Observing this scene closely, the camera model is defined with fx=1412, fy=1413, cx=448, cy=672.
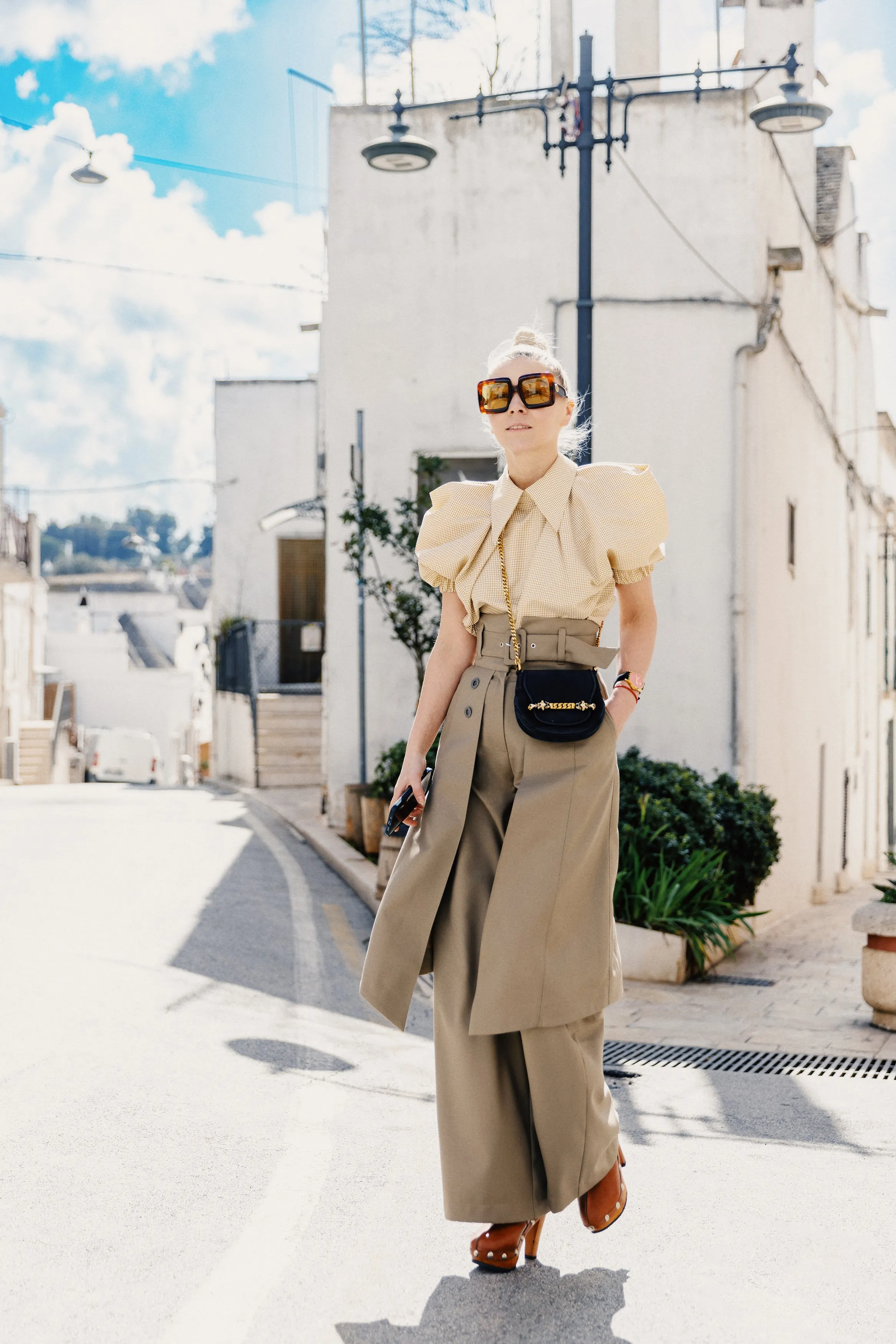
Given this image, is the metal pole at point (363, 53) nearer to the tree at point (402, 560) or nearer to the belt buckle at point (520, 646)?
the tree at point (402, 560)

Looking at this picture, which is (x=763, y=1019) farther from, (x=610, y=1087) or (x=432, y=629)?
(x=432, y=629)

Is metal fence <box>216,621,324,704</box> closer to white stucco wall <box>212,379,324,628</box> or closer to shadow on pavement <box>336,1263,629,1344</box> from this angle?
white stucco wall <box>212,379,324,628</box>

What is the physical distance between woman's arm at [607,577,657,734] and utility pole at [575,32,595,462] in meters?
6.04

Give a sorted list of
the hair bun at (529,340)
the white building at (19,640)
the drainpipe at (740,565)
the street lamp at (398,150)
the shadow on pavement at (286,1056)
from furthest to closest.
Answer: the white building at (19,640)
the drainpipe at (740,565)
the street lamp at (398,150)
the shadow on pavement at (286,1056)
the hair bun at (529,340)

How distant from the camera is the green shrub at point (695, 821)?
28.5ft

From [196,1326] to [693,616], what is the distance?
10.6 m

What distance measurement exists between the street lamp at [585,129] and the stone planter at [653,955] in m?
3.14

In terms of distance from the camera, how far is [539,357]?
3.32m

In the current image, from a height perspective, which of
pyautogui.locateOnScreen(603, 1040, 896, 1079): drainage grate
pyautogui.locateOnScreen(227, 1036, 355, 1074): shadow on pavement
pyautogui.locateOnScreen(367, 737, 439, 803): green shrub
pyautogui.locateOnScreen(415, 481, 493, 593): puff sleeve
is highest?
pyautogui.locateOnScreen(415, 481, 493, 593): puff sleeve

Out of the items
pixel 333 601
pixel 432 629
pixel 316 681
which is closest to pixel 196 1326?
pixel 432 629

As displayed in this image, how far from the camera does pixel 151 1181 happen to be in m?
3.62

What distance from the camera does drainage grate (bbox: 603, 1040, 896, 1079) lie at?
5781 millimetres

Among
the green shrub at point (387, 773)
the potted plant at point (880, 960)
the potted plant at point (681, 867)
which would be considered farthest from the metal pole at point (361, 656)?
the potted plant at point (880, 960)

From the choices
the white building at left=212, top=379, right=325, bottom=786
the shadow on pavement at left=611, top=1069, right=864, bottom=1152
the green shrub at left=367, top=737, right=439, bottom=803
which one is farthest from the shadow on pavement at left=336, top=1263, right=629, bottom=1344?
the white building at left=212, top=379, right=325, bottom=786
